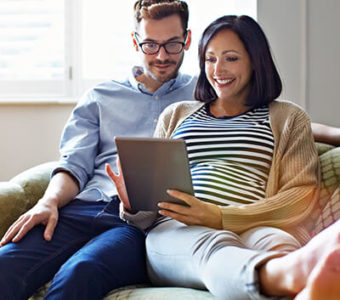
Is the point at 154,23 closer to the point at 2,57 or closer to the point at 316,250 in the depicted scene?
the point at 316,250

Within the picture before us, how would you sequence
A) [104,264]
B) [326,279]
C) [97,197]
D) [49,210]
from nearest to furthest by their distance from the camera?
[326,279], [104,264], [49,210], [97,197]

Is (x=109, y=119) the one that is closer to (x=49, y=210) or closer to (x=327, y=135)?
(x=49, y=210)

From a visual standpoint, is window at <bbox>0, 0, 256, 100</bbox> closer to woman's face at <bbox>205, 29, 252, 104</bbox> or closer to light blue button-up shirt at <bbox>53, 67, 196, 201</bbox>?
light blue button-up shirt at <bbox>53, 67, 196, 201</bbox>

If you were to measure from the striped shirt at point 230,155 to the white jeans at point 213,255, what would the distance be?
5.4 inches

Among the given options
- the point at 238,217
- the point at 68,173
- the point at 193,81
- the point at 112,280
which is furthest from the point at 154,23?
the point at 112,280

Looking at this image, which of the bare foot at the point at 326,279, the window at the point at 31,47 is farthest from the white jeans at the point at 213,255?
the window at the point at 31,47

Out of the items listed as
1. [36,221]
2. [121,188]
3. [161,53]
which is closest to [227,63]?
[161,53]

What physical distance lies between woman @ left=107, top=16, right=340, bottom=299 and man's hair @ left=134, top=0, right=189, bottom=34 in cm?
20

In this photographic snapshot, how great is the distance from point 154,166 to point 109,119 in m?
0.54

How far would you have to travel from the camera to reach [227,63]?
154 centimetres

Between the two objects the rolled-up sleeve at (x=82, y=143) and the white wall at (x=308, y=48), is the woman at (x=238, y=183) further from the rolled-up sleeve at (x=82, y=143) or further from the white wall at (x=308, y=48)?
the white wall at (x=308, y=48)

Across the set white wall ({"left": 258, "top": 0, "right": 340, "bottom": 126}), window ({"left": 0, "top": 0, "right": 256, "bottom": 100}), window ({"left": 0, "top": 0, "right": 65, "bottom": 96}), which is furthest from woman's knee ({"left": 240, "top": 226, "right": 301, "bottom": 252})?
window ({"left": 0, "top": 0, "right": 65, "bottom": 96})

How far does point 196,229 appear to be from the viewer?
48.6 inches

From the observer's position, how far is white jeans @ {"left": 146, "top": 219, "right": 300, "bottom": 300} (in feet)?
3.16
